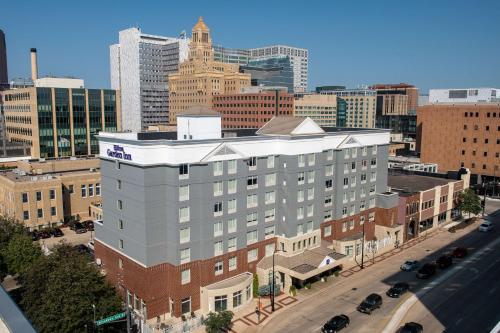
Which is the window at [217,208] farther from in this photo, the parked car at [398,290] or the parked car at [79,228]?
the parked car at [79,228]

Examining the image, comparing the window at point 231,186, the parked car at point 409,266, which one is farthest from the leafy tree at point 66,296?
the parked car at point 409,266

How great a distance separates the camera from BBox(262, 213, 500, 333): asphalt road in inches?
1971

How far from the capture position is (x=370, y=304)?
52750mm

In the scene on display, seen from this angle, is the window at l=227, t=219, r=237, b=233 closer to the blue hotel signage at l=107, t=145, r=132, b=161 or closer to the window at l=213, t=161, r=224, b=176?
the window at l=213, t=161, r=224, b=176

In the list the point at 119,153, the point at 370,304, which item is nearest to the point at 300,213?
the point at 370,304

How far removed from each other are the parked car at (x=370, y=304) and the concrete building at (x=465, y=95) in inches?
3988

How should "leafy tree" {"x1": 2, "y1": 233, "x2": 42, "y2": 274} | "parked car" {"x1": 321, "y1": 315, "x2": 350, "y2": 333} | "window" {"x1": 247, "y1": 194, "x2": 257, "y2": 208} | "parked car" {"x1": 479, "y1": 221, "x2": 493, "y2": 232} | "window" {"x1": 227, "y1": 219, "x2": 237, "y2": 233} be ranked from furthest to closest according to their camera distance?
"parked car" {"x1": 479, "y1": 221, "x2": 493, "y2": 232} < "window" {"x1": 247, "y1": 194, "x2": 257, "y2": 208} < "leafy tree" {"x1": 2, "y1": 233, "x2": 42, "y2": 274} < "window" {"x1": 227, "y1": 219, "x2": 237, "y2": 233} < "parked car" {"x1": 321, "y1": 315, "x2": 350, "y2": 333}

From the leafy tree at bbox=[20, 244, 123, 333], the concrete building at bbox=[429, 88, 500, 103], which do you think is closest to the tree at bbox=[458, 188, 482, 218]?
the concrete building at bbox=[429, 88, 500, 103]

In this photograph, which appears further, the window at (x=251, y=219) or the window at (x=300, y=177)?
the window at (x=300, y=177)

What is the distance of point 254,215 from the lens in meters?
57.8

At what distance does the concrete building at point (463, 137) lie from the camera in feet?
398

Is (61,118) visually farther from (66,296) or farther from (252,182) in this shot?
(66,296)

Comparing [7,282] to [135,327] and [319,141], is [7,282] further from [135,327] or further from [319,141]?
[319,141]

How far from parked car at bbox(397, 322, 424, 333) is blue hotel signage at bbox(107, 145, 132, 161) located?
3642 centimetres
